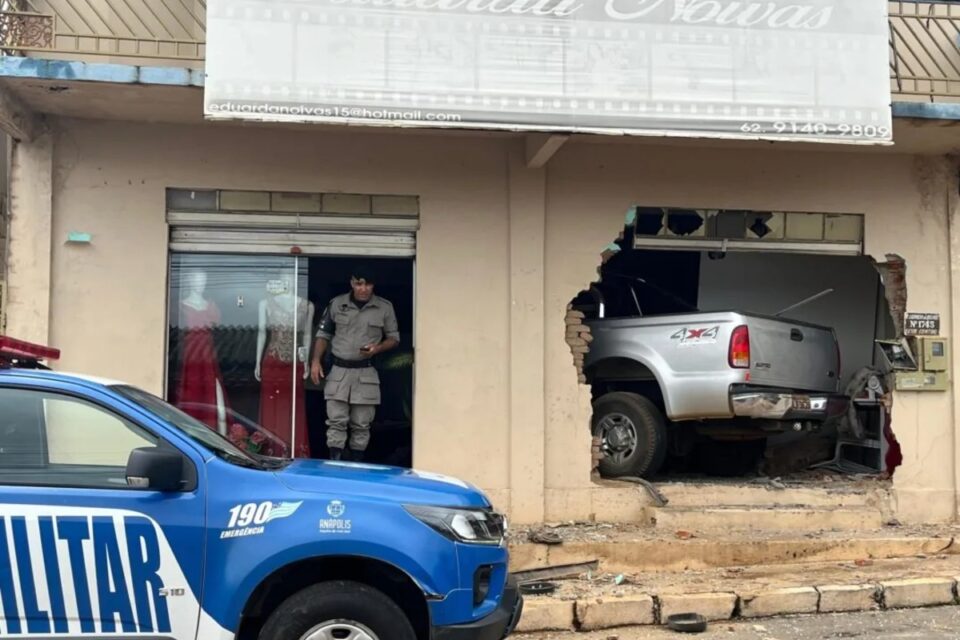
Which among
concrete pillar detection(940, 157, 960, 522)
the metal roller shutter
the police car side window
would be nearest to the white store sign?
the metal roller shutter

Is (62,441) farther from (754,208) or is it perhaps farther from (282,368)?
(754,208)

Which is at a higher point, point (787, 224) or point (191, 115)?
point (191, 115)

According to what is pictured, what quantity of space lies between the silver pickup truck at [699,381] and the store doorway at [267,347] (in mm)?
1949

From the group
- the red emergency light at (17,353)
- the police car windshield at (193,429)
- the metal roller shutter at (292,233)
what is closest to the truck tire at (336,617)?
the police car windshield at (193,429)

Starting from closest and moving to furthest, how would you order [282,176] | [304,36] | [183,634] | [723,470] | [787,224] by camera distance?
[183,634] → [304,36] → [282,176] → [787,224] → [723,470]

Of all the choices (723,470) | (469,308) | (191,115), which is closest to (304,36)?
(191,115)

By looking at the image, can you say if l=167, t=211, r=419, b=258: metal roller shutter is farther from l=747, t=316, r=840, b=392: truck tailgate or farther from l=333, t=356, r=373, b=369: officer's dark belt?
l=747, t=316, r=840, b=392: truck tailgate

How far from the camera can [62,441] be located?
399 centimetres

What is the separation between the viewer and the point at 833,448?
9945mm

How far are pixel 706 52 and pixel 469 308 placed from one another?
2950mm

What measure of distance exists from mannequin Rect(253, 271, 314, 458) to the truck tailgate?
4.05m

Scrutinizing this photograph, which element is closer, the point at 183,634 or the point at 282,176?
the point at 183,634

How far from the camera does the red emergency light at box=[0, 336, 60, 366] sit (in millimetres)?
4188

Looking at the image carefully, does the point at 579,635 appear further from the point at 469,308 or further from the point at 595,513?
Answer: the point at 469,308
